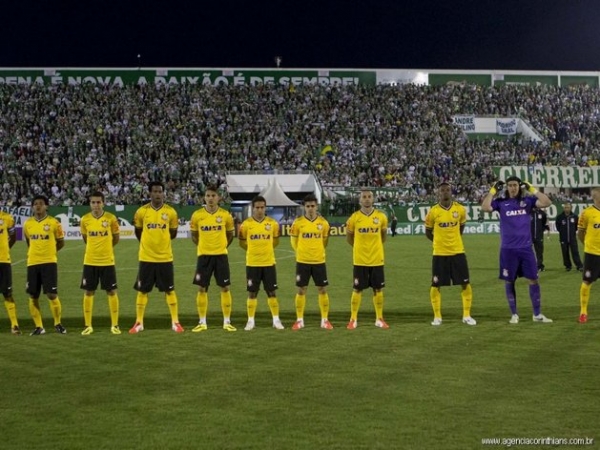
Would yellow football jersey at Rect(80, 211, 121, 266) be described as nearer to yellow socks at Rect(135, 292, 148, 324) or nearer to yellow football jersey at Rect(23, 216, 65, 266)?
yellow football jersey at Rect(23, 216, 65, 266)

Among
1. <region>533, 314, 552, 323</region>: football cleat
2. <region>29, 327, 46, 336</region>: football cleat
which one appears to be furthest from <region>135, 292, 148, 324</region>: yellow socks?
<region>533, 314, 552, 323</region>: football cleat

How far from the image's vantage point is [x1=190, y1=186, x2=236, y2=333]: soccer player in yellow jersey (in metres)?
12.3

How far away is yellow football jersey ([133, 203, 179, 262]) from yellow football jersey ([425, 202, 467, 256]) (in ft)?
13.7

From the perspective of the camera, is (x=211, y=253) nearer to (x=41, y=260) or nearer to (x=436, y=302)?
(x=41, y=260)

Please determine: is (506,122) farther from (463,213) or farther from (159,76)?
(463,213)

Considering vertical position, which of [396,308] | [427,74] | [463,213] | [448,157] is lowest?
[396,308]

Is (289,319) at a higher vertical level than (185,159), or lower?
lower

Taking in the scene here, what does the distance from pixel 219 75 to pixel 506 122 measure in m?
21.6

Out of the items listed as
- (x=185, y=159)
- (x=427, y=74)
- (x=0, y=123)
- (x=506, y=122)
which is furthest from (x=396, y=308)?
(x=427, y=74)

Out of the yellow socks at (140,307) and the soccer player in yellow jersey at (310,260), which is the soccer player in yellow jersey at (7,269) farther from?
the soccer player in yellow jersey at (310,260)

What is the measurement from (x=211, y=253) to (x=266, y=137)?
3983 centimetres

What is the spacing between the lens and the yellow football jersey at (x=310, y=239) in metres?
12.4

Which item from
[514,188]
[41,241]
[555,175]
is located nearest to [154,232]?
[41,241]

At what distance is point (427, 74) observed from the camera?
6206 cm
